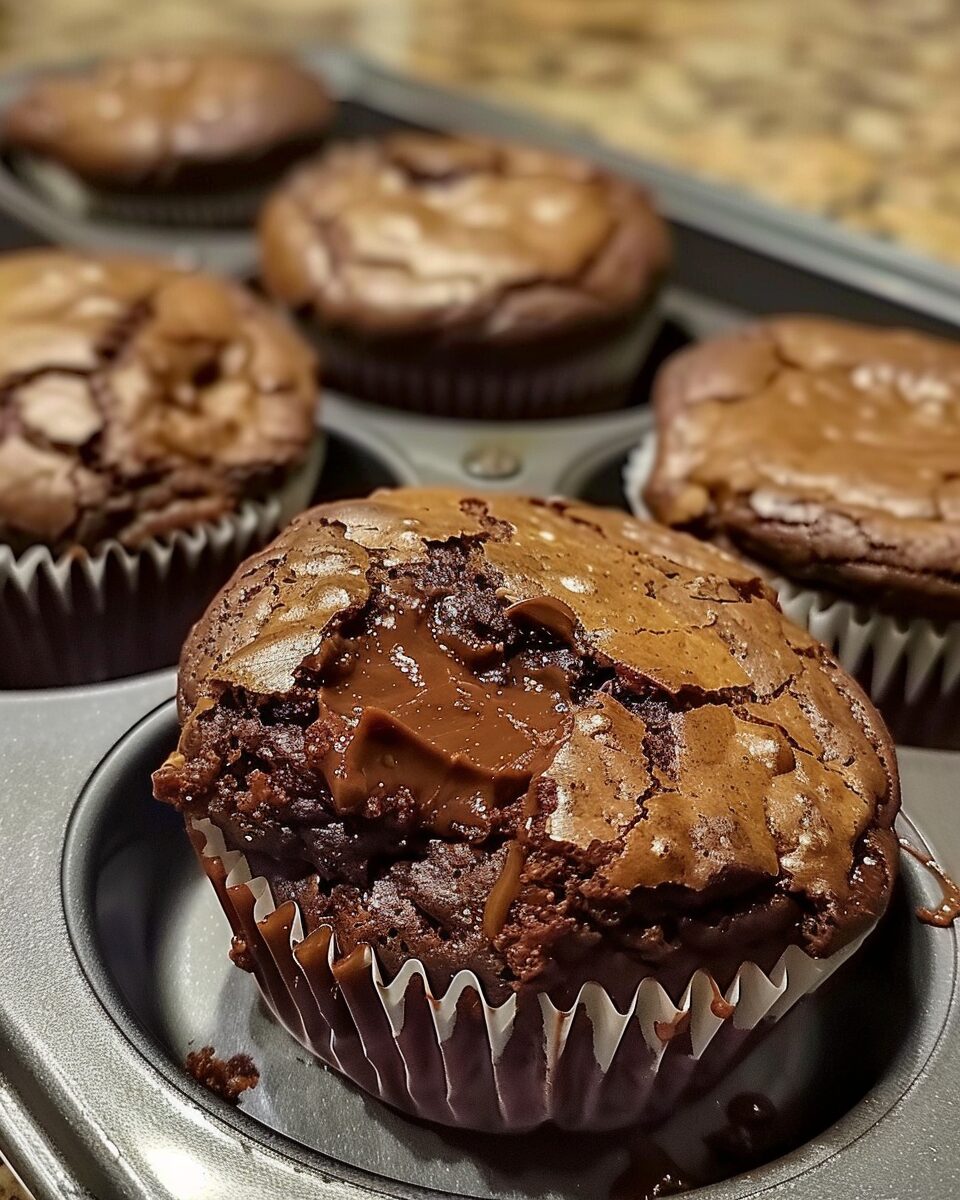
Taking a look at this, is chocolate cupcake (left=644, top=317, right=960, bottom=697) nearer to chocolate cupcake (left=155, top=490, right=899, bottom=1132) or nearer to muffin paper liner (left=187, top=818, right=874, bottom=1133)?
chocolate cupcake (left=155, top=490, right=899, bottom=1132)

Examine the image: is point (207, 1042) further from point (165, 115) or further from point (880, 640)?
point (165, 115)

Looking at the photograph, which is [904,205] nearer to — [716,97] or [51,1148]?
[716,97]

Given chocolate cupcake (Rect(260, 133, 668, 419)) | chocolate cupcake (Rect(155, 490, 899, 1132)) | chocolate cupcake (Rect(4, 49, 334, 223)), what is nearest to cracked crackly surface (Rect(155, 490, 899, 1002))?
chocolate cupcake (Rect(155, 490, 899, 1132))

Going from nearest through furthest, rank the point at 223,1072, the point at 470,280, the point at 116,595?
the point at 223,1072
the point at 116,595
the point at 470,280

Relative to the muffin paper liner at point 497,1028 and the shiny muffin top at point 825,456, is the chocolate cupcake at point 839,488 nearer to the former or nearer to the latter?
the shiny muffin top at point 825,456

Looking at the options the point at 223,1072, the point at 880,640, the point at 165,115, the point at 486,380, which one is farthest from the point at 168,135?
the point at 223,1072

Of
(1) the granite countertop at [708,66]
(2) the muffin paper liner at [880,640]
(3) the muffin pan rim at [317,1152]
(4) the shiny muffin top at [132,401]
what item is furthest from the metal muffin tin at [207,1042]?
(1) the granite countertop at [708,66]
